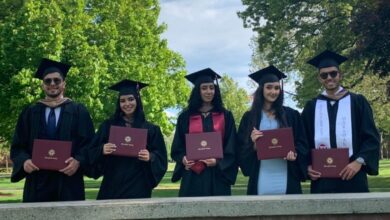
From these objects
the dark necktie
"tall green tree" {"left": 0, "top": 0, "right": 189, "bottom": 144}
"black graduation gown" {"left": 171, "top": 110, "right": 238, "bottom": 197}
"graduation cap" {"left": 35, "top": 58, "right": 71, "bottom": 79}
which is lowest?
"black graduation gown" {"left": 171, "top": 110, "right": 238, "bottom": 197}

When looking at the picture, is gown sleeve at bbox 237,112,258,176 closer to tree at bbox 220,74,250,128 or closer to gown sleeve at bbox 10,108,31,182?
gown sleeve at bbox 10,108,31,182

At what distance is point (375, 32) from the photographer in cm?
1762

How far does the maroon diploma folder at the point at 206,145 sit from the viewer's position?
5.47 meters

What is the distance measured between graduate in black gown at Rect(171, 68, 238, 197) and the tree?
50773 mm

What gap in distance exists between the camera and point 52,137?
5.55 metres

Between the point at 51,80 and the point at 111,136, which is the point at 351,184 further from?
the point at 51,80

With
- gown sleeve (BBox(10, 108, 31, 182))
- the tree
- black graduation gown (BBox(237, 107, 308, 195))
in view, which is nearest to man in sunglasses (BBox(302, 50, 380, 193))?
black graduation gown (BBox(237, 107, 308, 195))

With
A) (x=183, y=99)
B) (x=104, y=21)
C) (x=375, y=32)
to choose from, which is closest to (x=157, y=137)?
(x=375, y=32)

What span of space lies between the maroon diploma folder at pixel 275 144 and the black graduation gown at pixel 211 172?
0.47 metres

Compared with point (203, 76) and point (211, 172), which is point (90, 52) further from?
point (211, 172)

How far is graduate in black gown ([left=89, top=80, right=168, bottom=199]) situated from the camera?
5.61 metres

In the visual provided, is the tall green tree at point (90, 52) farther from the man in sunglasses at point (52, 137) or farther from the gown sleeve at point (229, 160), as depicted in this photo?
the gown sleeve at point (229, 160)

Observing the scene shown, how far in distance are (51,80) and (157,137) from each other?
1.28 metres

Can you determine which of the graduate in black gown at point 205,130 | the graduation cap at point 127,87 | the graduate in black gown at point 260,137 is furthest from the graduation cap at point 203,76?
the graduation cap at point 127,87
